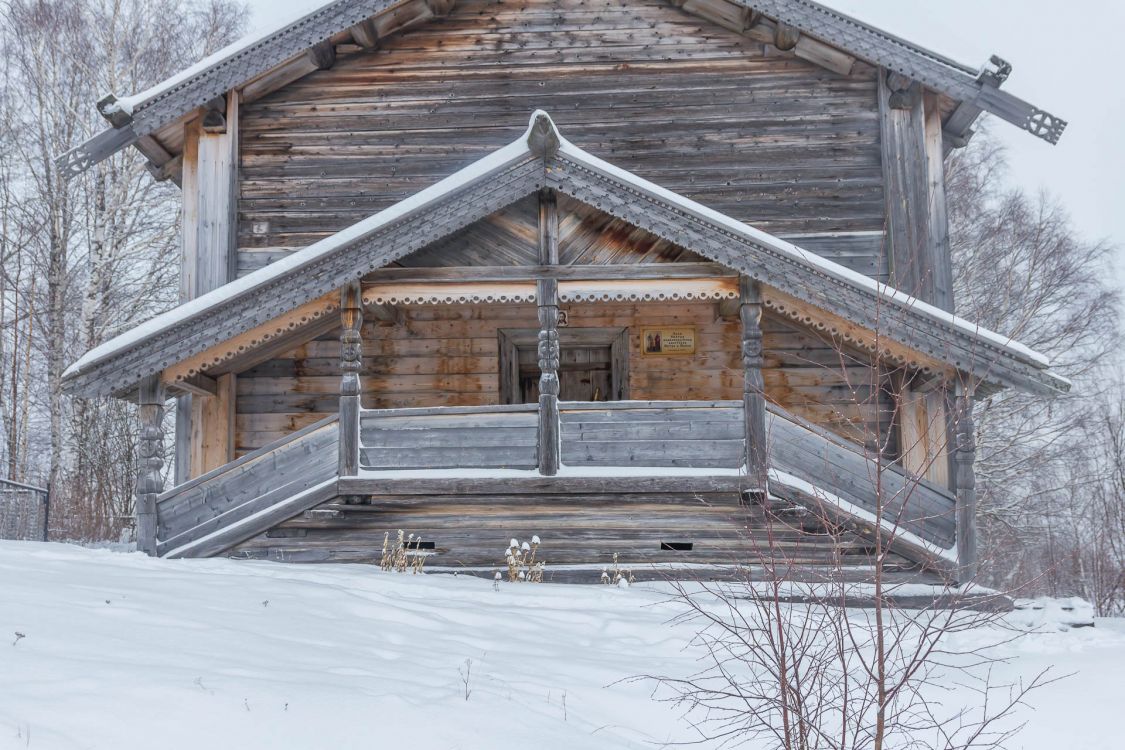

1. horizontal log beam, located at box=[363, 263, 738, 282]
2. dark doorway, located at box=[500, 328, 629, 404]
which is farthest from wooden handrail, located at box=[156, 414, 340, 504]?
dark doorway, located at box=[500, 328, 629, 404]

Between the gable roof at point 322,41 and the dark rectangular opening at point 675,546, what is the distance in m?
6.08

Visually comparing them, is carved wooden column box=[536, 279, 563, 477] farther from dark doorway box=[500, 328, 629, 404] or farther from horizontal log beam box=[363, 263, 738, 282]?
dark doorway box=[500, 328, 629, 404]

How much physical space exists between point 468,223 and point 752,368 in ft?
10.3

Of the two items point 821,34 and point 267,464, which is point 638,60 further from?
point 267,464

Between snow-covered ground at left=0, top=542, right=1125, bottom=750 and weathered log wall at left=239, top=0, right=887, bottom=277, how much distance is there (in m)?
5.92

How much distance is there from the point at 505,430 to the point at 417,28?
603 centimetres

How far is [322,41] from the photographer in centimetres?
1238

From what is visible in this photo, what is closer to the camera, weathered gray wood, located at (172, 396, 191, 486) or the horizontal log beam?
the horizontal log beam

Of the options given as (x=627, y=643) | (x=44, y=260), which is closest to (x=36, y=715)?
(x=627, y=643)

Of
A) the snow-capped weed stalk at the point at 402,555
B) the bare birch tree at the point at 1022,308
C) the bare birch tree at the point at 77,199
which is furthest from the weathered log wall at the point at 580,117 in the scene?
the bare birch tree at the point at 77,199

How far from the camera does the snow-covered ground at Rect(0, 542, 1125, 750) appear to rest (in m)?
3.84

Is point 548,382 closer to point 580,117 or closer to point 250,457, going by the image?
point 250,457

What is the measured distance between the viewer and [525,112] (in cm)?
1298

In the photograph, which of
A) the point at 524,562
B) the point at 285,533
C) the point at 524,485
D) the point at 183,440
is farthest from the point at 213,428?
the point at 524,562
